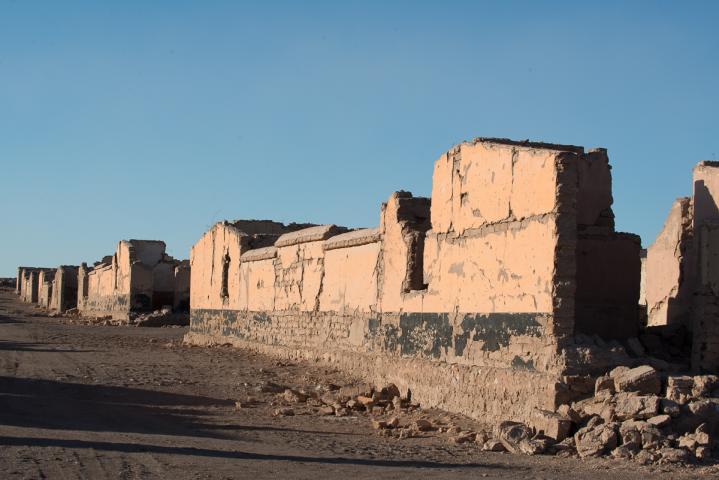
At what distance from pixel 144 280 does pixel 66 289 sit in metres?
15.3

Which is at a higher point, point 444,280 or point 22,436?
point 444,280

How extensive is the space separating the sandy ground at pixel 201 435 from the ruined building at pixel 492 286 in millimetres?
674

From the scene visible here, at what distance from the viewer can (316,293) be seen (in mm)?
15391

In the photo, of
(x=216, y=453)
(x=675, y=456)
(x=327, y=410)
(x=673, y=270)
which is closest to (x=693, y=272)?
(x=673, y=270)

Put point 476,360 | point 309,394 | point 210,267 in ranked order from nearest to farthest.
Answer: point 476,360
point 309,394
point 210,267

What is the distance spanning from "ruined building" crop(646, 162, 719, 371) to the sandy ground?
6.19ft

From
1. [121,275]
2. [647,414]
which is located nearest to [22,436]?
[647,414]

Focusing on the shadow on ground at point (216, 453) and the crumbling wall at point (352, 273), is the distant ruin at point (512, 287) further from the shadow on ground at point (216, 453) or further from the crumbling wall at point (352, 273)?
the shadow on ground at point (216, 453)

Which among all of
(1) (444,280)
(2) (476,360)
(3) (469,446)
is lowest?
(3) (469,446)

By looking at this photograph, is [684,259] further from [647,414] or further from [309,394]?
[309,394]

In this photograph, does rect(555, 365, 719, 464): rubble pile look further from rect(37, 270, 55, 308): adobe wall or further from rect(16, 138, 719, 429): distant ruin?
rect(37, 270, 55, 308): adobe wall

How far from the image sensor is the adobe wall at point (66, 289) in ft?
146

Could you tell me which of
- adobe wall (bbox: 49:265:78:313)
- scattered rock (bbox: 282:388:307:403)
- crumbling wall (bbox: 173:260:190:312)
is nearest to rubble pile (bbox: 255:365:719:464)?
scattered rock (bbox: 282:388:307:403)

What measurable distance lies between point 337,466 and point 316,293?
8492 mm
